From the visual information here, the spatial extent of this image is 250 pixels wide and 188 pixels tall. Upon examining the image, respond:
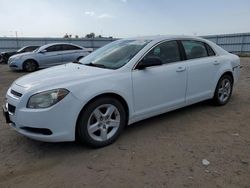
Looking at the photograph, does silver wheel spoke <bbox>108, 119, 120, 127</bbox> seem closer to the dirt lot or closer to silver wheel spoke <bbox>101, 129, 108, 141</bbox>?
silver wheel spoke <bbox>101, 129, 108, 141</bbox>

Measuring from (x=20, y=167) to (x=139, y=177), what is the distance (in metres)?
1.46

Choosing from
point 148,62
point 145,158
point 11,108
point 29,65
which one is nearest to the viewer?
point 145,158

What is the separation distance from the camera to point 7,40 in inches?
851

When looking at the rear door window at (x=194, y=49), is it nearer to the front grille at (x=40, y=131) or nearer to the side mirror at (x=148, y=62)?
the side mirror at (x=148, y=62)

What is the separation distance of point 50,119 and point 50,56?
10079mm

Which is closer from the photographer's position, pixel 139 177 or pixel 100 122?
pixel 139 177

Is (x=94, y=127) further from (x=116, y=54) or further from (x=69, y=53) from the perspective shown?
(x=69, y=53)

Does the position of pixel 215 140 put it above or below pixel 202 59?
below

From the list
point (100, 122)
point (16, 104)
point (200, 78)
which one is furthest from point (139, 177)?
point (200, 78)

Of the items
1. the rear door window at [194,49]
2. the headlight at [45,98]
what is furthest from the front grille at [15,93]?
the rear door window at [194,49]

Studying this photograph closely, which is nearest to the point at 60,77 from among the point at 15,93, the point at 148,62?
the point at 15,93

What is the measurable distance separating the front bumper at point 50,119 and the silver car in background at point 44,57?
967 cm

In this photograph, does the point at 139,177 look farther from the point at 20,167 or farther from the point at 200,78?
the point at 200,78

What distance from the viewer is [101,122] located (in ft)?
11.6
